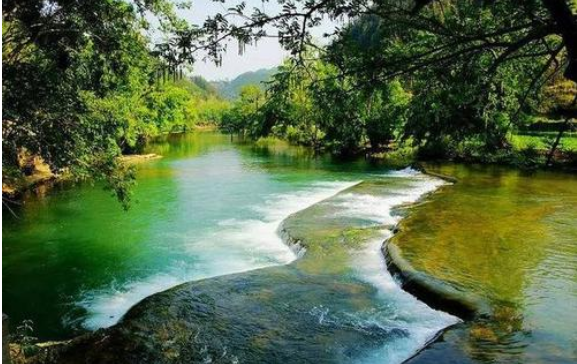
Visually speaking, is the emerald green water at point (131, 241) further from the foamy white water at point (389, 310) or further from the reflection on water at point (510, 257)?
the reflection on water at point (510, 257)

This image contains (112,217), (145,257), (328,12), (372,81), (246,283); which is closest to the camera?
(328,12)

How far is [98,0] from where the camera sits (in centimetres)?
878

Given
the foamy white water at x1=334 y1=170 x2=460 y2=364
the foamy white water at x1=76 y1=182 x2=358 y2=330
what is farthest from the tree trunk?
the foamy white water at x1=76 y1=182 x2=358 y2=330

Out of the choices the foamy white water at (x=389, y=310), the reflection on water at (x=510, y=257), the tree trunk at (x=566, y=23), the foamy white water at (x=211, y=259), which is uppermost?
the tree trunk at (x=566, y=23)

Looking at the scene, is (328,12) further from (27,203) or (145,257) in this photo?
(27,203)

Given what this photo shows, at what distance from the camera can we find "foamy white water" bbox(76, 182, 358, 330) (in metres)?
9.45

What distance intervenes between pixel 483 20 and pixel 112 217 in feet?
47.9

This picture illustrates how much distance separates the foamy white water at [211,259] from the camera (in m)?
9.45

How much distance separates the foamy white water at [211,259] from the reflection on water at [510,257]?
331cm

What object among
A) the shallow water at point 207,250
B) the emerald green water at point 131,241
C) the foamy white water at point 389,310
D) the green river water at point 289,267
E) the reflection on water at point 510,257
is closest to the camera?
the reflection on water at point 510,257

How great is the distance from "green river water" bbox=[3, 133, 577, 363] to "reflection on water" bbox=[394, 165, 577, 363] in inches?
1.5

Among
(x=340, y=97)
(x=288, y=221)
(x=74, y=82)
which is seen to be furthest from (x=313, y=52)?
(x=288, y=221)

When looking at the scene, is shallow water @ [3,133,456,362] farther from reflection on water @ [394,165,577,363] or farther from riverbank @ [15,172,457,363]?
reflection on water @ [394,165,577,363]

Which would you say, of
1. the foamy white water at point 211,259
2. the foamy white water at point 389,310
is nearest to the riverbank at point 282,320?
the foamy white water at point 389,310
